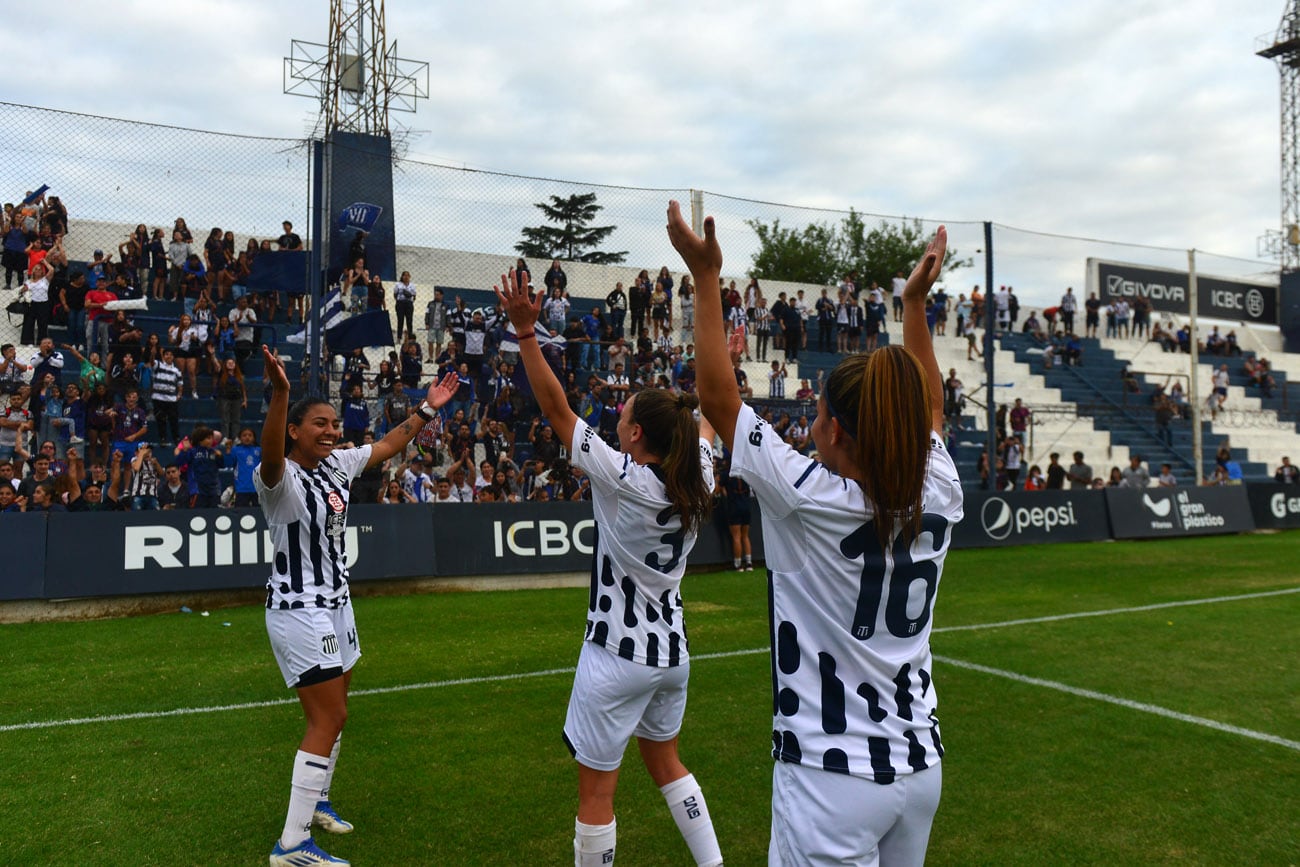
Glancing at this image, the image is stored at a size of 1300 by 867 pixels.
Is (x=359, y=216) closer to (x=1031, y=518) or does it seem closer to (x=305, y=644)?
(x=305, y=644)

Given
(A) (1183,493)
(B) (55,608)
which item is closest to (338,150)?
(B) (55,608)

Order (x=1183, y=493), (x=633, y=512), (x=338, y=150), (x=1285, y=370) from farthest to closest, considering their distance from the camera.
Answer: (x=1285, y=370) < (x=1183, y=493) < (x=338, y=150) < (x=633, y=512)

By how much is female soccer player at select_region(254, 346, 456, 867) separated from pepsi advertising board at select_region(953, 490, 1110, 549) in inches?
578

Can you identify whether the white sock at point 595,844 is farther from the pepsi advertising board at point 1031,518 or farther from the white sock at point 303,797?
the pepsi advertising board at point 1031,518

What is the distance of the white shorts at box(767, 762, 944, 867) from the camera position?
7.53 feet

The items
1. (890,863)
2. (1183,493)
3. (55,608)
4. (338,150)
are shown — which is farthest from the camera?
(1183,493)

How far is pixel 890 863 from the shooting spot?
2404 millimetres

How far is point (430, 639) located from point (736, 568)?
6.95m

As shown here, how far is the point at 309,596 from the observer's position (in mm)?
4699

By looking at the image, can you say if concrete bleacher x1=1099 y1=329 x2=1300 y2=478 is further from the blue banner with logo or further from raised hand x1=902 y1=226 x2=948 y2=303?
raised hand x1=902 y1=226 x2=948 y2=303

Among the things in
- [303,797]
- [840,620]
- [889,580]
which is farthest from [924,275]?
[303,797]

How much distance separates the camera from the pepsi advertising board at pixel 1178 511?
802 inches

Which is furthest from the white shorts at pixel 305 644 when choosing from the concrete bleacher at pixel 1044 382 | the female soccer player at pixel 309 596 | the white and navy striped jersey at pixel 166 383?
the white and navy striped jersey at pixel 166 383

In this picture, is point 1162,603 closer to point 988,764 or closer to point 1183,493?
point 988,764
